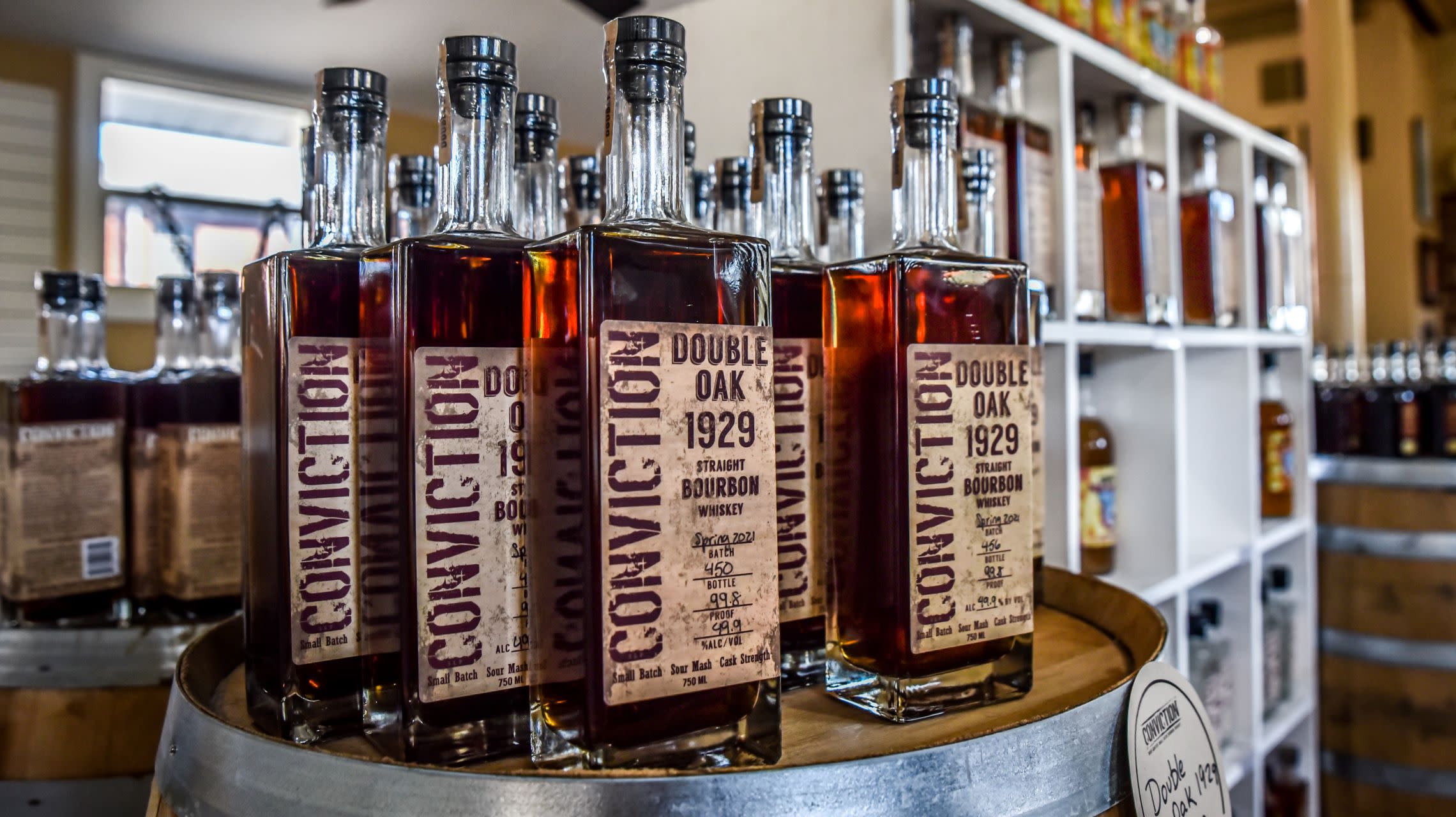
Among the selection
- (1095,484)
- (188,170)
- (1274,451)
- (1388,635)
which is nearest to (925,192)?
(1095,484)

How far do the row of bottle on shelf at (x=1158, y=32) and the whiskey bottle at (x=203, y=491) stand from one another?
1045 millimetres

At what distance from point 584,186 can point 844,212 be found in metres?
0.17

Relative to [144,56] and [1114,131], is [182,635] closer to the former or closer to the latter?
[1114,131]

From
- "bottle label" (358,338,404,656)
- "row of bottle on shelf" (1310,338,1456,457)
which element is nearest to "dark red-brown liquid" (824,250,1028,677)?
"bottle label" (358,338,404,656)

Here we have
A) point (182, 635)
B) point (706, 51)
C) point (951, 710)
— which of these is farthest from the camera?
point (706, 51)

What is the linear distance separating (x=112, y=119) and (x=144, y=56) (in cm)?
27

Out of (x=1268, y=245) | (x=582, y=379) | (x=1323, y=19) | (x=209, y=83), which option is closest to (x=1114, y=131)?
(x=1268, y=245)

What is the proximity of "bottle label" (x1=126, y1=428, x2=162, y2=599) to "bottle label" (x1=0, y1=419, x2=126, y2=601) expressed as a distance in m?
0.01

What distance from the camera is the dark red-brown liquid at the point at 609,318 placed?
38 cm

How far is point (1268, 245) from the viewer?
1.85 m

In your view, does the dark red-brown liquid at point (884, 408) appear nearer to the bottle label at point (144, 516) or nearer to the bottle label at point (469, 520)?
the bottle label at point (469, 520)

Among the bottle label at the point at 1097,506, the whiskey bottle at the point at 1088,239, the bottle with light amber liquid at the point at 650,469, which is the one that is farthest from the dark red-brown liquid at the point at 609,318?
the bottle label at the point at 1097,506

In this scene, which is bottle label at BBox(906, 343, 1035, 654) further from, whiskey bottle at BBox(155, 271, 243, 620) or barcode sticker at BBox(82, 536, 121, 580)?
barcode sticker at BBox(82, 536, 121, 580)

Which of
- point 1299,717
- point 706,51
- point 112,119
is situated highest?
point 112,119
